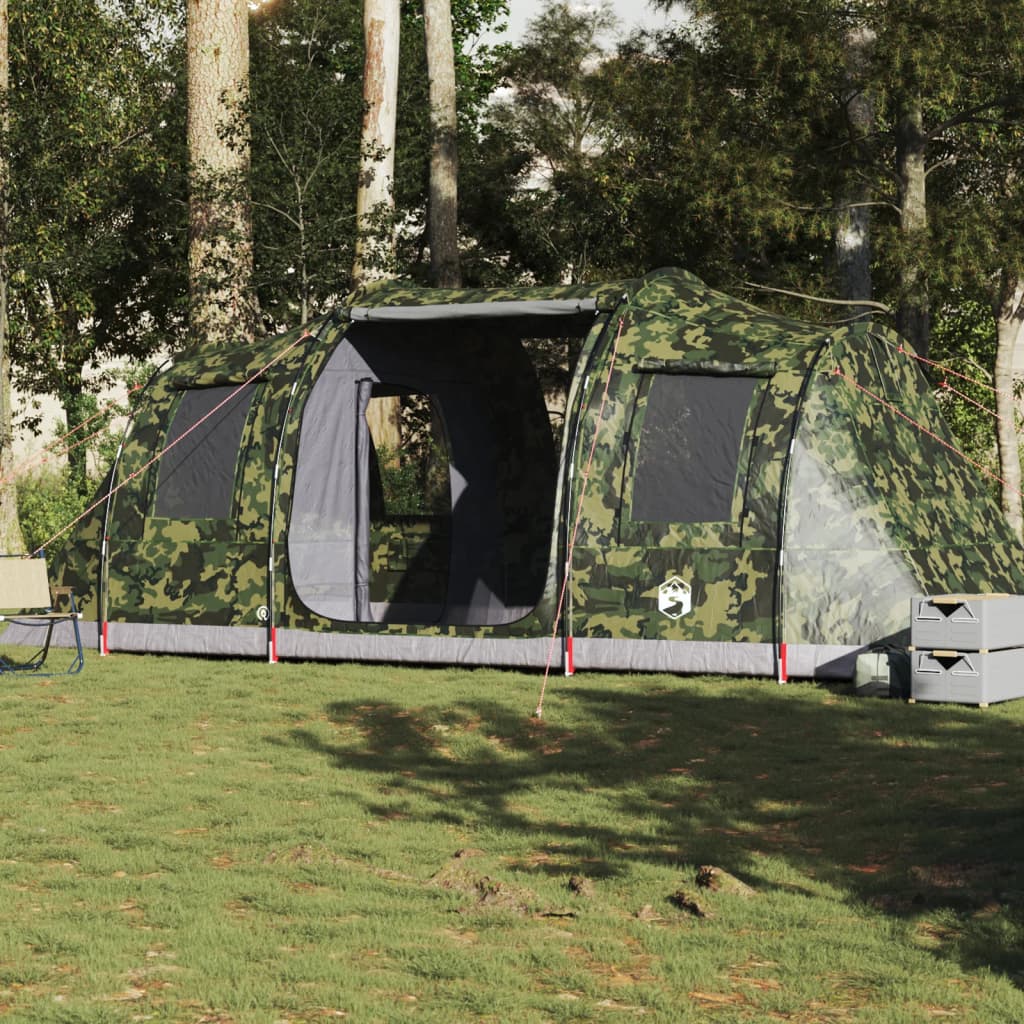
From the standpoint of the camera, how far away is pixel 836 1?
19375 mm

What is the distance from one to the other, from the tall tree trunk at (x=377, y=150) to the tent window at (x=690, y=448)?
9.06 meters

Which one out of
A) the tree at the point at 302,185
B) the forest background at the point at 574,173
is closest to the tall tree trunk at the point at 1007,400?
the forest background at the point at 574,173

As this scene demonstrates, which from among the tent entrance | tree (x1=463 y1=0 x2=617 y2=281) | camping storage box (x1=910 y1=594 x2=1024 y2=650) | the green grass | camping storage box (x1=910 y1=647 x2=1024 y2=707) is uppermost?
tree (x1=463 y1=0 x2=617 y2=281)

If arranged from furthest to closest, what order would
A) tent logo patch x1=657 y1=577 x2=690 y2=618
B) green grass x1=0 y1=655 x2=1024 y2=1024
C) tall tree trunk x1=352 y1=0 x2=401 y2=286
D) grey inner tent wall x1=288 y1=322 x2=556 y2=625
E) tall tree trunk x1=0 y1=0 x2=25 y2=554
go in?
tall tree trunk x1=352 y1=0 x2=401 y2=286 → tall tree trunk x1=0 y1=0 x2=25 y2=554 → grey inner tent wall x1=288 y1=322 x2=556 y2=625 → tent logo patch x1=657 y1=577 x2=690 y2=618 → green grass x1=0 y1=655 x2=1024 y2=1024

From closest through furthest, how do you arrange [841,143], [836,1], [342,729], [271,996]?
[271,996], [342,729], [836,1], [841,143]

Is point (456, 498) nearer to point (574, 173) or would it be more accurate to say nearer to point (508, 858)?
point (508, 858)

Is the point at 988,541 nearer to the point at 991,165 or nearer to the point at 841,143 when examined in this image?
the point at 841,143

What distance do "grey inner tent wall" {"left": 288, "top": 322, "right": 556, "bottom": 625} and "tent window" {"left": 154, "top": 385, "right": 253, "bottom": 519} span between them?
0.57m

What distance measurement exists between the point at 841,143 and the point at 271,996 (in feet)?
59.9

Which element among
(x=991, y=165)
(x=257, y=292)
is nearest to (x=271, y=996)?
(x=257, y=292)

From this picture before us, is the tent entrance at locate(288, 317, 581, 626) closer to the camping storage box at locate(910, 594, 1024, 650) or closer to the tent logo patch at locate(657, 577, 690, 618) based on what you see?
the tent logo patch at locate(657, 577, 690, 618)

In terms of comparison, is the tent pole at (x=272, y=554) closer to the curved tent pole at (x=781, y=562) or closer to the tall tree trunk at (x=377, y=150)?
the curved tent pole at (x=781, y=562)

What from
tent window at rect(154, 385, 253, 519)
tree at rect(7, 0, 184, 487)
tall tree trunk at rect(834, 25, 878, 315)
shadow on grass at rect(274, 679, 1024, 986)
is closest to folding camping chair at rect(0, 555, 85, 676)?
tent window at rect(154, 385, 253, 519)

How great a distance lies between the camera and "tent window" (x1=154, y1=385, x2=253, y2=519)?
489 inches
